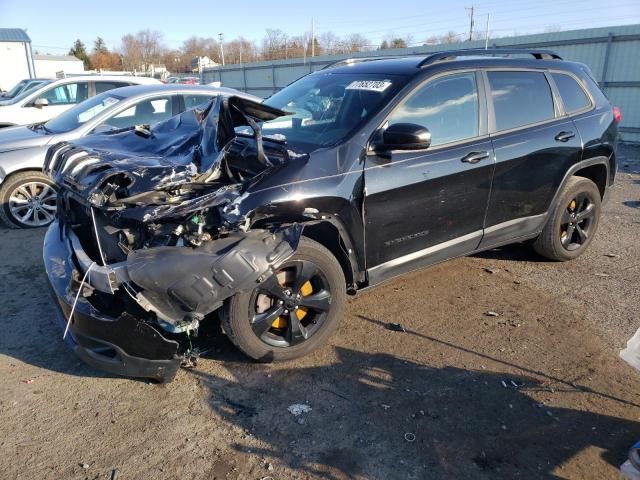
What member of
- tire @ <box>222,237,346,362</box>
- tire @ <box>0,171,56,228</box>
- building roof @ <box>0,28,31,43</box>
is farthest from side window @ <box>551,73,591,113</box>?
building roof @ <box>0,28,31,43</box>

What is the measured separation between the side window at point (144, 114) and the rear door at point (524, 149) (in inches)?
171

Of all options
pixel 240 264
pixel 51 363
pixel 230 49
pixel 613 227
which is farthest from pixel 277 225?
pixel 230 49

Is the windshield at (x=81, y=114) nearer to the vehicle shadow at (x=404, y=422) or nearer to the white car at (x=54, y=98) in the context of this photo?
the white car at (x=54, y=98)

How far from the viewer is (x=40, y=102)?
9898mm

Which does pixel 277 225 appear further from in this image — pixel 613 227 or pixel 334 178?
pixel 613 227

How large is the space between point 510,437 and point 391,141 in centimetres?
196

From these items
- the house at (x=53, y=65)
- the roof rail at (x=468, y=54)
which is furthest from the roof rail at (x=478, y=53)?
the house at (x=53, y=65)

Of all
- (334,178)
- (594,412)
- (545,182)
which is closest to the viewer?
(594,412)

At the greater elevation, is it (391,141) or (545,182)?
(391,141)

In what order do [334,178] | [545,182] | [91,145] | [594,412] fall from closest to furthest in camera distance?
[594,412] → [334,178] → [91,145] → [545,182]

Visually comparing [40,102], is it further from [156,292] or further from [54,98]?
[156,292]

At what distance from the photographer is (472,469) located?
256 centimetres

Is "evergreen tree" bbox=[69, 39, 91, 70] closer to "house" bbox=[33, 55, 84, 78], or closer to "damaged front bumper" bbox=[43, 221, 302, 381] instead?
"house" bbox=[33, 55, 84, 78]

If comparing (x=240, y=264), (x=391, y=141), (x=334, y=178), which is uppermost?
(x=391, y=141)
